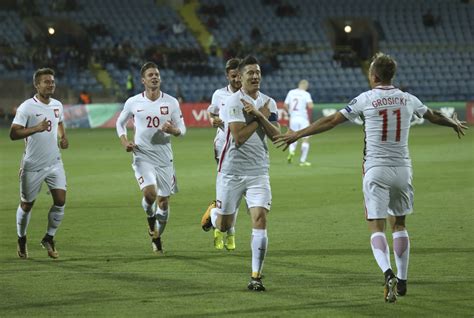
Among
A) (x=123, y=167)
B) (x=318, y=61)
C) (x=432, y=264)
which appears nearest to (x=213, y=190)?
(x=123, y=167)

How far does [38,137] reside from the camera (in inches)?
458

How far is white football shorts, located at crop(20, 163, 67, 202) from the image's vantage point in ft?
37.9

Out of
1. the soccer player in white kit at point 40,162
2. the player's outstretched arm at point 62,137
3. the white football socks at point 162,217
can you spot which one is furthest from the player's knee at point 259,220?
the player's outstretched arm at point 62,137

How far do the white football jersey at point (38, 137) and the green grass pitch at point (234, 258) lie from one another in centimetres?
111

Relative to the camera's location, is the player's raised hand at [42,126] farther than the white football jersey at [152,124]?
No

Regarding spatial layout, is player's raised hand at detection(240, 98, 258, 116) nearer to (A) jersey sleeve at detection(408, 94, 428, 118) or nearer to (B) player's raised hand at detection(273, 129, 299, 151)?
(B) player's raised hand at detection(273, 129, 299, 151)

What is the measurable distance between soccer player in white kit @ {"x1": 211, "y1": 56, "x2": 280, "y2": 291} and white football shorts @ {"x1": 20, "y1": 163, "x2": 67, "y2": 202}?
2536mm

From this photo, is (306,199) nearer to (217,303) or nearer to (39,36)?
(217,303)

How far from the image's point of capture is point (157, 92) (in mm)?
12148

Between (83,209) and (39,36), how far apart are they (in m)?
34.1

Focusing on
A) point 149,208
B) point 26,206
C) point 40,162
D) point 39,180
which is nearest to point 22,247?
point 26,206

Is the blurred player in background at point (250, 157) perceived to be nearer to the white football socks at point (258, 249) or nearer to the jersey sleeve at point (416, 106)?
the white football socks at point (258, 249)

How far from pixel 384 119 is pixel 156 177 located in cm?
399

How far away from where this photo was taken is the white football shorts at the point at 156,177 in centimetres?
1184
